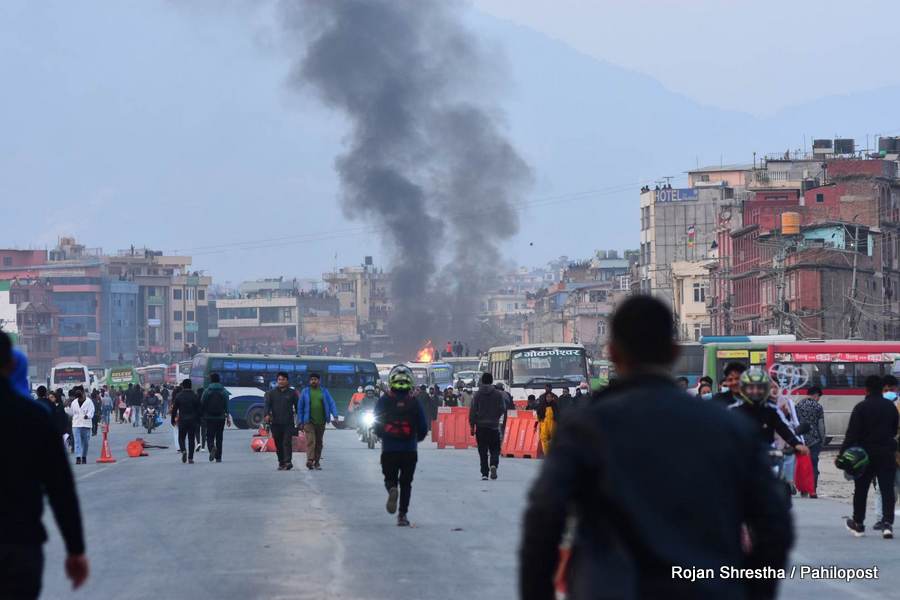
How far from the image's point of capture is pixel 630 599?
14.7 ft

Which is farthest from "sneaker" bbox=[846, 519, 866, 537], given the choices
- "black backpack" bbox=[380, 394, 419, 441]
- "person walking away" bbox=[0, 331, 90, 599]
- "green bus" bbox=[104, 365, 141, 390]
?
"green bus" bbox=[104, 365, 141, 390]

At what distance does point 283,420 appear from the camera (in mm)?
29234

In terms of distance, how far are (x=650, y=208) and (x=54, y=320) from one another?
79.6m

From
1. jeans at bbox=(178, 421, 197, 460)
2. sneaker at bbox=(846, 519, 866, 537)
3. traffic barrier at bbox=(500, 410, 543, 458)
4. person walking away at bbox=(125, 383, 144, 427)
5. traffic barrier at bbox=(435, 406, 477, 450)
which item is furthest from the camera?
person walking away at bbox=(125, 383, 144, 427)

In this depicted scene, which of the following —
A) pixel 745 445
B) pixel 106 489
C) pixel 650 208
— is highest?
A: pixel 650 208

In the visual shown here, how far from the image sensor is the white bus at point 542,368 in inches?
2050

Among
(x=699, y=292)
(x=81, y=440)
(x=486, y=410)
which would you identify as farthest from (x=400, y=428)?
(x=699, y=292)

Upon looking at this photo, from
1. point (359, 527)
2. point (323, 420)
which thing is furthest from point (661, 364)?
point (323, 420)

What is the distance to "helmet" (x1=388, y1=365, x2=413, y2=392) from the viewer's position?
56.2 ft

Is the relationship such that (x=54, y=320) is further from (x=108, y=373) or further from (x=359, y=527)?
(x=359, y=527)

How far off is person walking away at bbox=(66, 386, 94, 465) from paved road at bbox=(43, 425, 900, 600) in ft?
17.9

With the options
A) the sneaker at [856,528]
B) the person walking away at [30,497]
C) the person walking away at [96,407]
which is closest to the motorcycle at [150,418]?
the person walking away at [96,407]

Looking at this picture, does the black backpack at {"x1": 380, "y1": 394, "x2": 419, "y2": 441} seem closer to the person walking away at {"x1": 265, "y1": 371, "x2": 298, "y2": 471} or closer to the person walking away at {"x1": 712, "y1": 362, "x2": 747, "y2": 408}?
the person walking away at {"x1": 712, "y1": 362, "x2": 747, "y2": 408}

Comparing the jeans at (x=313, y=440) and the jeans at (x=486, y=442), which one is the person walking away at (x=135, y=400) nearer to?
the jeans at (x=313, y=440)
